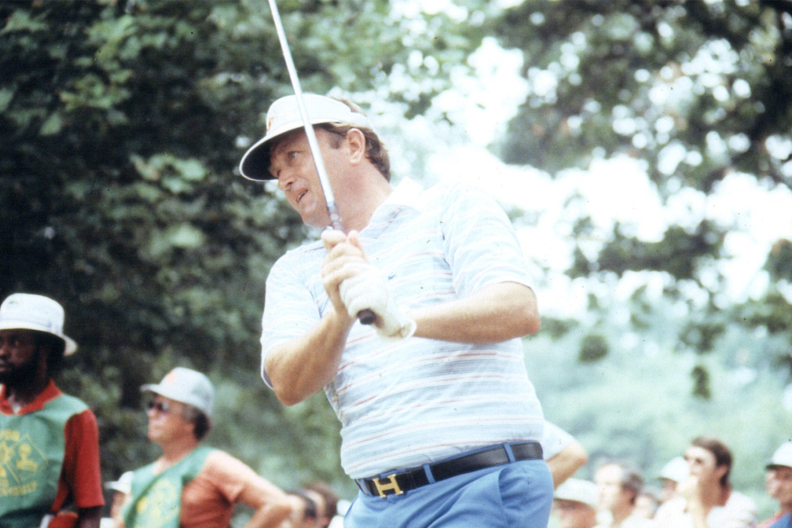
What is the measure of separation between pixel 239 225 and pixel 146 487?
3905mm

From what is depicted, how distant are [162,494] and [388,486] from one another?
101 inches

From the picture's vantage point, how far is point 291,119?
258 centimetres

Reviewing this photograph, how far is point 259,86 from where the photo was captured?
7000 mm

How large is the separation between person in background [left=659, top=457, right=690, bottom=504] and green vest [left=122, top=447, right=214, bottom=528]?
9.26 feet

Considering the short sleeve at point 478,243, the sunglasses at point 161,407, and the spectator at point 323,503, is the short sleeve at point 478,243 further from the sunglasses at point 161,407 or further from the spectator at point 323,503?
A: the spectator at point 323,503

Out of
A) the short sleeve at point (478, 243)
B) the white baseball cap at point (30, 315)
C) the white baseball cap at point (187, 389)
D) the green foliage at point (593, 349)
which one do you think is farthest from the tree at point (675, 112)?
the short sleeve at point (478, 243)

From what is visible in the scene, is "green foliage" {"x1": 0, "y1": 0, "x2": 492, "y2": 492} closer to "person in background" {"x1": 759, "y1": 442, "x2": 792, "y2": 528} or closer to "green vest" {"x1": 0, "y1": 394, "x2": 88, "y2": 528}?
"green vest" {"x1": 0, "y1": 394, "x2": 88, "y2": 528}

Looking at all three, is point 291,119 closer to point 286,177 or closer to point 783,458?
point 286,177

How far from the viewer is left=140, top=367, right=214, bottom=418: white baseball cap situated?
504 centimetres

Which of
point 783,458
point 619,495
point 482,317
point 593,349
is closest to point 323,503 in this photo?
point 619,495

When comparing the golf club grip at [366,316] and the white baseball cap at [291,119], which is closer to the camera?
the golf club grip at [366,316]

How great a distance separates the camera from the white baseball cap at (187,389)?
198 inches

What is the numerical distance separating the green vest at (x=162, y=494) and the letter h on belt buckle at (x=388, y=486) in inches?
94.1

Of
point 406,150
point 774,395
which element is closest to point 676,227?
point 406,150
